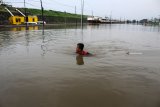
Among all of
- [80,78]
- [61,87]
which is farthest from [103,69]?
[61,87]

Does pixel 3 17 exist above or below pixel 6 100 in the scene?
above

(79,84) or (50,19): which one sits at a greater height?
(50,19)

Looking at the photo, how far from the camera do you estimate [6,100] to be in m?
5.41

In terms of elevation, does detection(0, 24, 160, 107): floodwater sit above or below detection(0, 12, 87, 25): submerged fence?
below

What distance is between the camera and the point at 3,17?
2020 inches

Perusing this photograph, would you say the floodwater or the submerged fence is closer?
the floodwater

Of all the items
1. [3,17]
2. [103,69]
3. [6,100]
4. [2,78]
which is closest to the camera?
[6,100]

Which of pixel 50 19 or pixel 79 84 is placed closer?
pixel 79 84

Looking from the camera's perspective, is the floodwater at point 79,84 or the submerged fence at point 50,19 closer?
the floodwater at point 79,84

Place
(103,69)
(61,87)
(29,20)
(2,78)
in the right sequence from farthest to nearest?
(29,20), (103,69), (2,78), (61,87)

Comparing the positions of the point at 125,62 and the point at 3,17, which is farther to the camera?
the point at 3,17

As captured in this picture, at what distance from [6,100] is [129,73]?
4847mm

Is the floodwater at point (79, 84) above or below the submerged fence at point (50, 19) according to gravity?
below

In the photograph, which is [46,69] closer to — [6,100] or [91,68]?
[91,68]
